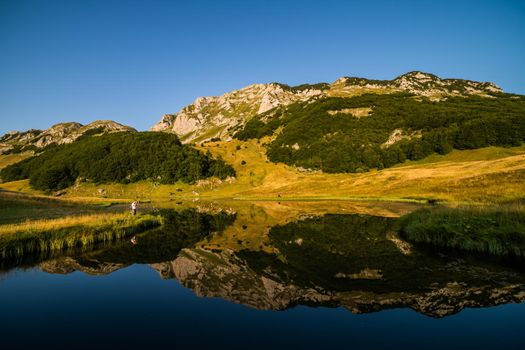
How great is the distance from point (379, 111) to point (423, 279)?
605ft

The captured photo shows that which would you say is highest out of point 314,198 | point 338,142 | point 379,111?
point 379,111

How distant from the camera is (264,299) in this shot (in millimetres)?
16719

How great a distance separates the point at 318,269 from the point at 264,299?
6430 mm

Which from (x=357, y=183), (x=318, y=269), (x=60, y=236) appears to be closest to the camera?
(x=318, y=269)

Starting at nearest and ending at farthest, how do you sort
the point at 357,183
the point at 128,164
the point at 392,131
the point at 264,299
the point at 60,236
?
the point at 264,299, the point at 60,236, the point at 357,183, the point at 128,164, the point at 392,131

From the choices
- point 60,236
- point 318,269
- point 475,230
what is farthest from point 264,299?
point 60,236

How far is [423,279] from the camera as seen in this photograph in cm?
1861

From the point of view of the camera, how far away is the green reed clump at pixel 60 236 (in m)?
25.9

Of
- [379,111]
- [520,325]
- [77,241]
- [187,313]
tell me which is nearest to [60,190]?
[77,241]

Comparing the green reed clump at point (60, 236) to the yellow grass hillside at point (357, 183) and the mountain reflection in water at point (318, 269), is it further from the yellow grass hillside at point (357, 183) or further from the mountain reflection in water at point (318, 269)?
the yellow grass hillside at point (357, 183)

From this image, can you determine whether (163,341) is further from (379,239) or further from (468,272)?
(379,239)

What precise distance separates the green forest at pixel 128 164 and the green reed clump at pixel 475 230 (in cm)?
11531

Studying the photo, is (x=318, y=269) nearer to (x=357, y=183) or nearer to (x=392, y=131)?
(x=357, y=183)

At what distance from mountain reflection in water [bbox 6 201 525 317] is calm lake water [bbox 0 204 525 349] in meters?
0.10
